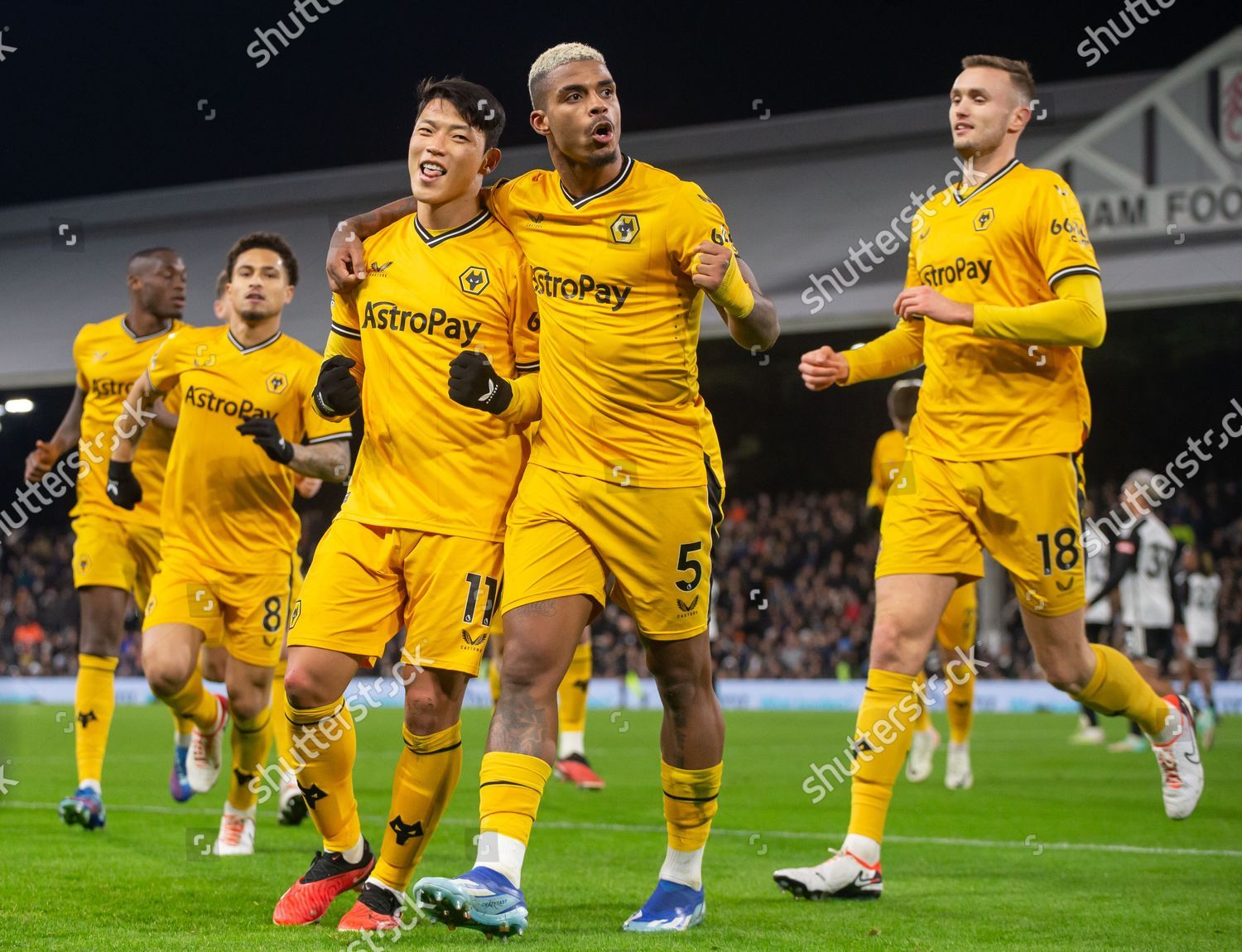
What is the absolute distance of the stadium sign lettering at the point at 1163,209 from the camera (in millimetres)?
15977

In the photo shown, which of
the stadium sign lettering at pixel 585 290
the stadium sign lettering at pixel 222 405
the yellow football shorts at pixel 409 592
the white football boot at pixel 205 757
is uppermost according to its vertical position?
the stadium sign lettering at pixel 585 290

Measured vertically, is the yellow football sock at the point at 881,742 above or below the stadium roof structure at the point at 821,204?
below

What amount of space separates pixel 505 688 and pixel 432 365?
102 centimetres

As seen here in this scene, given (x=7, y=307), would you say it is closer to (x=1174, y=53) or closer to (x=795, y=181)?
(x=795, y=181)

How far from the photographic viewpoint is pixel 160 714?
20344 millimetres

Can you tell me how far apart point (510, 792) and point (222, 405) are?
10.6 feet

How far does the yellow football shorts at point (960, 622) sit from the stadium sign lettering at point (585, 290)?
5668mm

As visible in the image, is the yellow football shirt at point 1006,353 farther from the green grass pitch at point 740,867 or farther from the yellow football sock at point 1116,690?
the green grass pitch at point 740,867

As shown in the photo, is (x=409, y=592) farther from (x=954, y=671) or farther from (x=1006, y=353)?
(x=954, y=671)

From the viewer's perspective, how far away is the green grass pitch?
4145mm

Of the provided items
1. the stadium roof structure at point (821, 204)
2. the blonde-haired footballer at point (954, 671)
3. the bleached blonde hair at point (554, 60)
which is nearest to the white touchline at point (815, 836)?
the blonde-haired footballer at point (954, 671)

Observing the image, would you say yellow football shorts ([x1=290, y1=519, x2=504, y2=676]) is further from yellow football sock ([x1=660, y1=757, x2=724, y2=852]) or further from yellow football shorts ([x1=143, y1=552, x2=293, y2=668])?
yellow football shorts ([x1=143, y1=552, x2=293, y2=668])

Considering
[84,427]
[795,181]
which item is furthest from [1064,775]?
[795,181]

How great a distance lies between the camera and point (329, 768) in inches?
175
